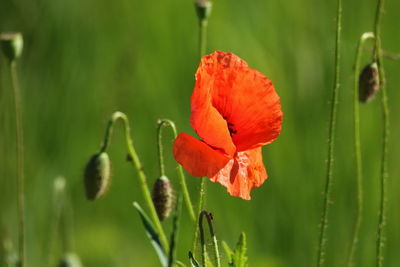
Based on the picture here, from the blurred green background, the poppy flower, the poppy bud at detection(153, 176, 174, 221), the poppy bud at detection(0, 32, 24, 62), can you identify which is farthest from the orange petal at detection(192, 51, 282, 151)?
the blurred green background

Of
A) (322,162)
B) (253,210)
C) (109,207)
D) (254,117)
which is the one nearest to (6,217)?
(109,207)

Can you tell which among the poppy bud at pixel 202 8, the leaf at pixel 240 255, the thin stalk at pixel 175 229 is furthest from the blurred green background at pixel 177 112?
the thin stalk at pixel 175 229

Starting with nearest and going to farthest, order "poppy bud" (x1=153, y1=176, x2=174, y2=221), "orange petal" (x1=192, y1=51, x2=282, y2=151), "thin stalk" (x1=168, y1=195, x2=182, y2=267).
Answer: "thin stalk" (x1=168, y1=195, x2=182, y2=267)
"orange petal" (x1=192, y1=51, x2=282, y2=151)
"poppy bud" (x1=153, y1=176, x2=174, y2=221)

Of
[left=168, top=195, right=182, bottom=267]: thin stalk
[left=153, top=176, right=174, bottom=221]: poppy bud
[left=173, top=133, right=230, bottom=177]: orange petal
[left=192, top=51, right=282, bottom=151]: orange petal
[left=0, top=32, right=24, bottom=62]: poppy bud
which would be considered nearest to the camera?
[left=168, top=195, right=182, bottom=267]: thin stalk

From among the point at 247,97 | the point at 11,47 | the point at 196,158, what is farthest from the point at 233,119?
the point at 11,47

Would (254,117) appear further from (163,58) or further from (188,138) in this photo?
(163,58)

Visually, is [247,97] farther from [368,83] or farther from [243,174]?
[368,83]

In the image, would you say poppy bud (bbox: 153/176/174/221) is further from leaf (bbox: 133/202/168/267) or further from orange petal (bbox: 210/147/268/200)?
orange petal (bbox: 210/147/268/200)
